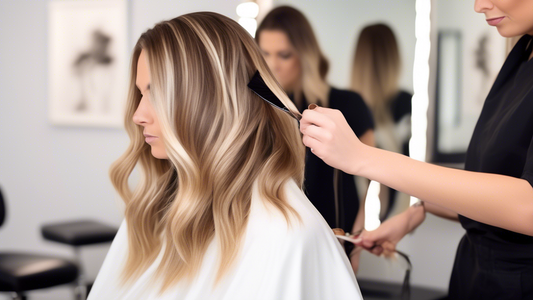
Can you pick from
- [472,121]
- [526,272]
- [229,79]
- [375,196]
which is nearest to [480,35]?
[472,121]

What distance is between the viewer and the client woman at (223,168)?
789 millimetres

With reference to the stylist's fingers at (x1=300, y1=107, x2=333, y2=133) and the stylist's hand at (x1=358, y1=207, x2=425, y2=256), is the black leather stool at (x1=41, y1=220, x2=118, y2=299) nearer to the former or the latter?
the stylist's hand at (x1=358, y1=207, x2=425, y2=256)

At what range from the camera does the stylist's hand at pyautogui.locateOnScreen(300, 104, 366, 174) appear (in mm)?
695

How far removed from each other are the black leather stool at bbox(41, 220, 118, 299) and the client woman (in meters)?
1.39

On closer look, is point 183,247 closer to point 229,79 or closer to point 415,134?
point 229,79

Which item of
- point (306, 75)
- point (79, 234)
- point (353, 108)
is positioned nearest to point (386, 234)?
point (353, 108)

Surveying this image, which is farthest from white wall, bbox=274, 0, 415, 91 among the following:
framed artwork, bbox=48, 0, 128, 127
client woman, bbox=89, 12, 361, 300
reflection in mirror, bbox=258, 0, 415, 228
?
framed artwork, bbox=48, 0, 128, 127

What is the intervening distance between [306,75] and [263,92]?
916 millimetres

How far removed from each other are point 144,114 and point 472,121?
1049 millimetres

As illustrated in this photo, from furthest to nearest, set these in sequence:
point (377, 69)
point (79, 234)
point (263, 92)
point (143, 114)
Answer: point (79, 234) < point (377, 69) < point (143, 114) < point (263, 92)

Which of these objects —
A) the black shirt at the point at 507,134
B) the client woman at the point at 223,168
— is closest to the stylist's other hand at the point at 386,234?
the black shirt at the point at 507,134

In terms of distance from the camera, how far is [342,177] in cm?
155

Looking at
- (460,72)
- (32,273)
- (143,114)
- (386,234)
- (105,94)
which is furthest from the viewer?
(105,94)

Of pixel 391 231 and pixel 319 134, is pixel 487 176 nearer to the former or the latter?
pixel 319 134
